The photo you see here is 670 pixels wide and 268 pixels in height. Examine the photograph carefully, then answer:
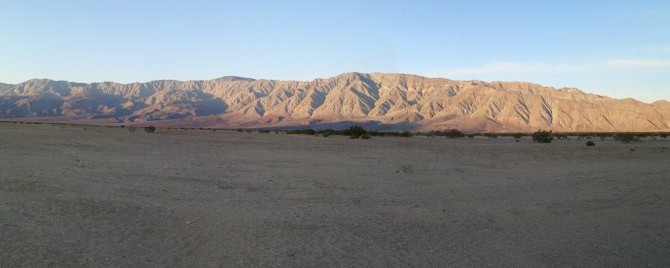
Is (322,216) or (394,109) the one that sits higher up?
(394,109)

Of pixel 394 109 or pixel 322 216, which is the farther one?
pixel 394 109

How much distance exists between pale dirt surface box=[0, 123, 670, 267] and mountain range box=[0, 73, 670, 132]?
111 meters

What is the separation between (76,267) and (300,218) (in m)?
3.88

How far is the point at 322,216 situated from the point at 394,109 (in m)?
147

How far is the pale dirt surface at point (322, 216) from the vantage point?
702 cm

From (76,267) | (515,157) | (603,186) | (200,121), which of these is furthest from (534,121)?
(76,267)

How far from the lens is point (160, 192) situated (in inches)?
443

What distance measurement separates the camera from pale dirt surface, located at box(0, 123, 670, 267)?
702 centimetres

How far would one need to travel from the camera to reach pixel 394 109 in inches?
6093

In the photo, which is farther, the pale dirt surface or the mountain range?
the mountain range

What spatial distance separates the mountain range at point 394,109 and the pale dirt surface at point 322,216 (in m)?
111

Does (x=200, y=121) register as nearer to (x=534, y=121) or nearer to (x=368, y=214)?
(x=534, y=121)

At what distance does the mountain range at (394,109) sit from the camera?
425 feet

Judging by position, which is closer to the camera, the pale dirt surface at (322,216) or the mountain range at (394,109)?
the pale dirt surface at (322,216)
